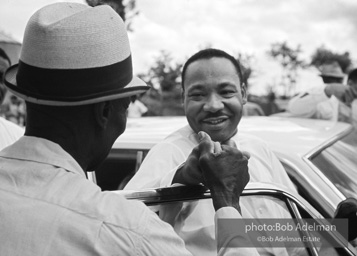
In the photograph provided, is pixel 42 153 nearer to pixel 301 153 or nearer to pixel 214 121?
pixel 214 121

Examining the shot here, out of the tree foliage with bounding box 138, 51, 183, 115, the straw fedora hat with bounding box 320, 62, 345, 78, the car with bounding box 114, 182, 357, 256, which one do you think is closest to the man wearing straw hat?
the car with bounding box 114, 182, 357, 256

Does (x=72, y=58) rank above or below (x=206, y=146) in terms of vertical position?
above

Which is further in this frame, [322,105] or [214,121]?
[322,105]

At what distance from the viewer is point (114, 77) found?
1317 mm

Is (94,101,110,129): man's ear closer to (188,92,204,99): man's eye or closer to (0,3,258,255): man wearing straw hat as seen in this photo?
(0,3,258,255): man wearing straw hat

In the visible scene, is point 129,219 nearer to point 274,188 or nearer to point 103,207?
point 103,207

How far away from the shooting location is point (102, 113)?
→ 135 centimetres

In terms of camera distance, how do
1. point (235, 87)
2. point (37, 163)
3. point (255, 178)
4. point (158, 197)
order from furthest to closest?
point (235, 87)
point (255, 178)
point (158, 197)
point (37, 163)

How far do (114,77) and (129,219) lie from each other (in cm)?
36

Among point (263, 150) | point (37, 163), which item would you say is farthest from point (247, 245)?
point (263, 150)

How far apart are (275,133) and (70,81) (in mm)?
2039

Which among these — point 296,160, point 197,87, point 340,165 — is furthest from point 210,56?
point 340,165

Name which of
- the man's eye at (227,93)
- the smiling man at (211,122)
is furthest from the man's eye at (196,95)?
the man's eye at (227,93)

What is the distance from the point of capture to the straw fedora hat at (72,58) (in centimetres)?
126
